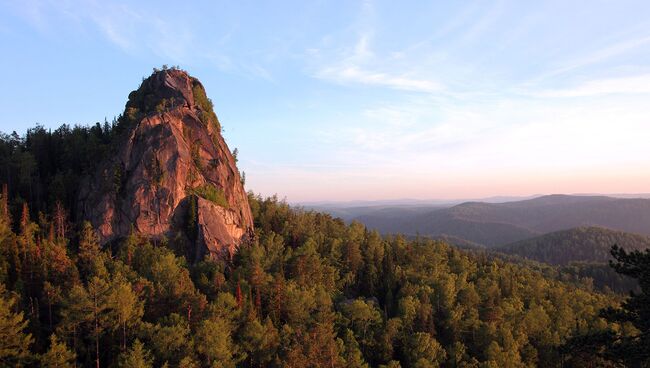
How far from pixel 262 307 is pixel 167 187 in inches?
1190

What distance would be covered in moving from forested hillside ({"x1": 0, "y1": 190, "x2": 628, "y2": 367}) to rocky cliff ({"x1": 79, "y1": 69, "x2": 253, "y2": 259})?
3937 millimetres

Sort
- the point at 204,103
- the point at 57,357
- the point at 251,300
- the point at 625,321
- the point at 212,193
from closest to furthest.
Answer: the point at 625,321, the point at 57,357, the point at 251,300, the point at 212,193, the point at 204,103

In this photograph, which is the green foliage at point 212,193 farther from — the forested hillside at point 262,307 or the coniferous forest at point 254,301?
the forested hillside at point 262,307

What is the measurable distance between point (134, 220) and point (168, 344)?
34.5 meters

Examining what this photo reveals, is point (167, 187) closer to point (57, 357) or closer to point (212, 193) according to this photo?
point (212, 193)

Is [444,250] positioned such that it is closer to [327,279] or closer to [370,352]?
[327,279]

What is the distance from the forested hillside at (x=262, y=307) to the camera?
48750 millimetres

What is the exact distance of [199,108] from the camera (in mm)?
94188

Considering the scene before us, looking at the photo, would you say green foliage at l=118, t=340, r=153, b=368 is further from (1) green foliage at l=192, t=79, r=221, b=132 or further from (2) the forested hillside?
(1) green foliage at l=192, t=79, r=221, b=132

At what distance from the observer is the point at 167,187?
3091 inches

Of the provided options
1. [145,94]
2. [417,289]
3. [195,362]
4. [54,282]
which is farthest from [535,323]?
[145,94]

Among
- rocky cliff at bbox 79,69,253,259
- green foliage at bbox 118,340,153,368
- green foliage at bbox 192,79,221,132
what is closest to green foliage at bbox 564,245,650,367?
green foliage at bbox 118,340,153,368

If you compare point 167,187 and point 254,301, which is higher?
point 167,187

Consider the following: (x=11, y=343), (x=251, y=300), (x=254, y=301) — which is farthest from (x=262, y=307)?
(x=11, y=343)
